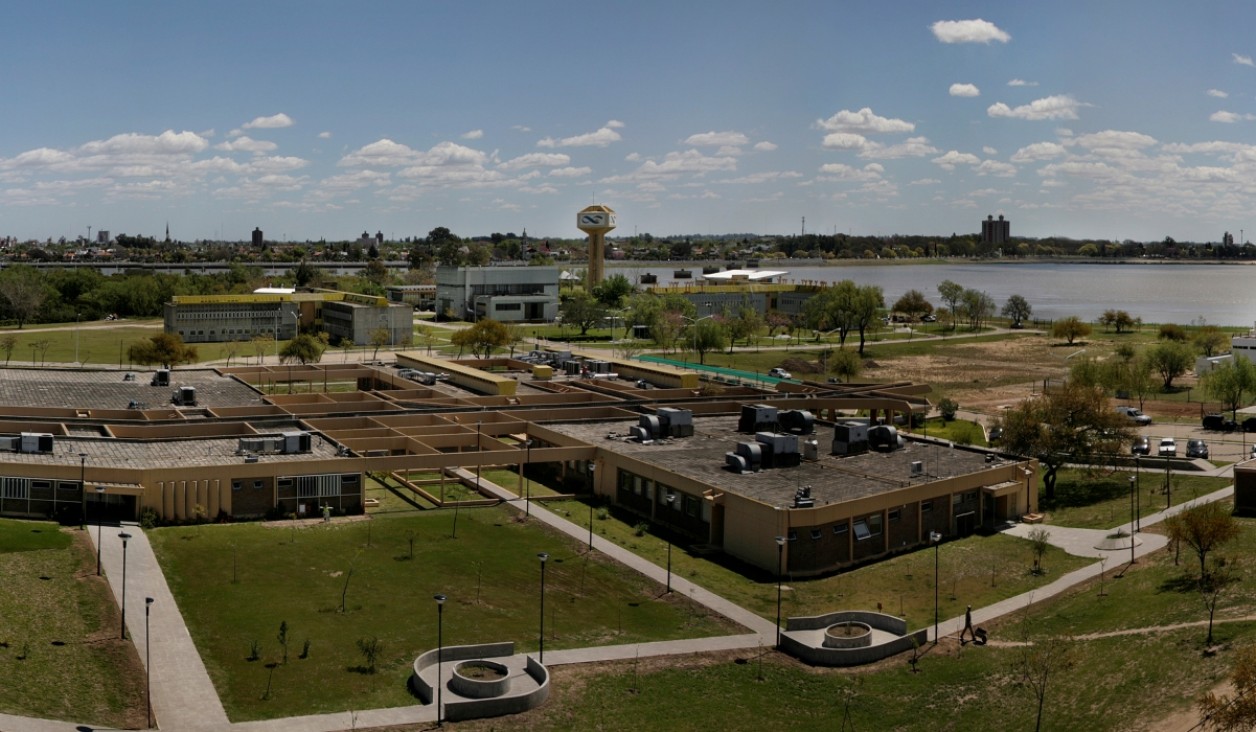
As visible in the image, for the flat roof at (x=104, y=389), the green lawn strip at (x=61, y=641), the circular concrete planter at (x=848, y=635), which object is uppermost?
the flat roof at (x=104, y=389)

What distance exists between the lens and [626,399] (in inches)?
2238

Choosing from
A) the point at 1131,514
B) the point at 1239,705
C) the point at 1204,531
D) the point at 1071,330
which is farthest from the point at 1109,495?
the point at 1071,330

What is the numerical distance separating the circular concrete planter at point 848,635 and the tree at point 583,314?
76.2m

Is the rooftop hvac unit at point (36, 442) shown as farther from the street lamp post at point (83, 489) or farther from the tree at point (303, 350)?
the tree at point (303, 350)

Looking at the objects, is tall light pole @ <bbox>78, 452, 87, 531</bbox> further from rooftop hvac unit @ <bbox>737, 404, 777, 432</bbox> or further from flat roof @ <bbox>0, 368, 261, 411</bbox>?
rooftop hvac unit @ <bbox>737, 404, 777, 432</bbox>

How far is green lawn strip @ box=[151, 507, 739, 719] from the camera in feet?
81.1

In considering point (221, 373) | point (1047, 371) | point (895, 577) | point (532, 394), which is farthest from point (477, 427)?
point (1047, 371)

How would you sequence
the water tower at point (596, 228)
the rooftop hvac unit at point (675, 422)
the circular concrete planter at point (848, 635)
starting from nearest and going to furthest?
the circular concrete planter at point (848, 635)
the rooftop hvac unit at point (675, 422)
the water tower at point (596, 228)

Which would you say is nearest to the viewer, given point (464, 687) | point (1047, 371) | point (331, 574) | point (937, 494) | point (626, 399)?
point (464, 687)

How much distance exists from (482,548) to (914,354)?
65.8m

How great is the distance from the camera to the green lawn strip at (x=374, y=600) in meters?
24.7

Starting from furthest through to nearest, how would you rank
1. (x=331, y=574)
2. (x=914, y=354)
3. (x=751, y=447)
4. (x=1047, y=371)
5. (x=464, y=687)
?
(x=914, y=354) < (x=1047, y=371) < (x=751, y=447) < (x=331, y=574) < (x=464, y=687)

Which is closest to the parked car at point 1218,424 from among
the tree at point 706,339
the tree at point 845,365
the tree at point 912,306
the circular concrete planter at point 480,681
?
the tree at point 845,365

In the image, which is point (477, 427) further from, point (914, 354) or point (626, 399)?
point (914, 354)
